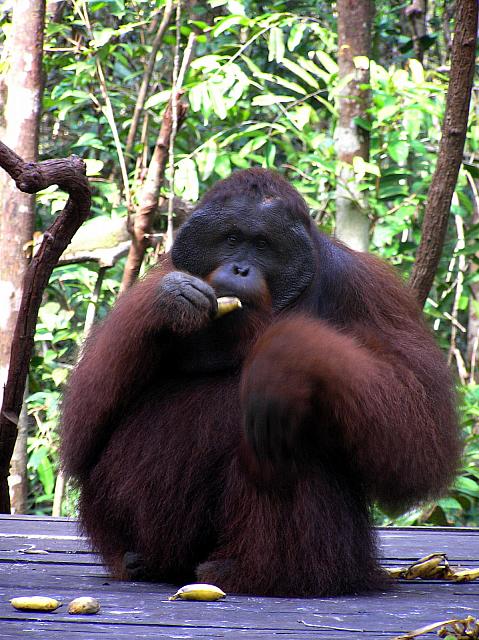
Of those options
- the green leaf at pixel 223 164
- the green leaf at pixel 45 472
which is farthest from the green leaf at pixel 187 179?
the green leaf at pixel 45 472

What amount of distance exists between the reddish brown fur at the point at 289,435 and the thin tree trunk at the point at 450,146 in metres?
1.12

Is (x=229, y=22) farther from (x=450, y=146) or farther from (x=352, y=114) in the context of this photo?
(x=450, y=146)

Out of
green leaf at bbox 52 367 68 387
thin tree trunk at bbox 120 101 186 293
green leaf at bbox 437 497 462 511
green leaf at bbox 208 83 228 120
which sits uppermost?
green leaf at bbox 208 83 228 120

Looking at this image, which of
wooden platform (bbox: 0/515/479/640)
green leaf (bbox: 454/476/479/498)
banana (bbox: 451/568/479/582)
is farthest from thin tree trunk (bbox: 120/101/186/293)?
banana (bbox: 451/568/479/582)

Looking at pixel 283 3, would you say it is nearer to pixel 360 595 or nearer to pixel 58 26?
pixel 58 26

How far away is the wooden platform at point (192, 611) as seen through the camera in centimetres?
176

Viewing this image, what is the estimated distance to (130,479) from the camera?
2.28m

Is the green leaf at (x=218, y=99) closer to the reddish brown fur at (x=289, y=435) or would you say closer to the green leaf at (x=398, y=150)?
the green leaf at (x=398, y=150)

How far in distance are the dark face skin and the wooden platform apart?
0.67m

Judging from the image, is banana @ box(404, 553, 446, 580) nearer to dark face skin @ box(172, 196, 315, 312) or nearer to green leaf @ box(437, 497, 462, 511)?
dark face skin @ box(172, 196, 315, 312)

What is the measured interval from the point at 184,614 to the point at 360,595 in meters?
0.49

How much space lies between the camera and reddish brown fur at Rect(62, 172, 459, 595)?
204 cm

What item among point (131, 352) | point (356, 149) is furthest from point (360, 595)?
point (356, 149)

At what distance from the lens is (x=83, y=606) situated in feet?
6.29
